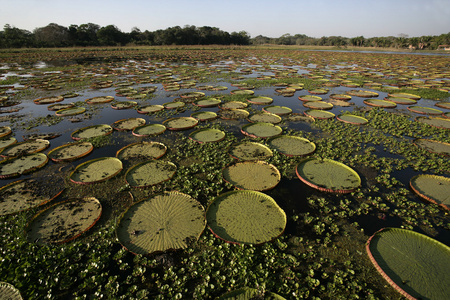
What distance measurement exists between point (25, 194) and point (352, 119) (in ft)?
32.8

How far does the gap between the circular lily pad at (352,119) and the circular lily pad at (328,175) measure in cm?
360

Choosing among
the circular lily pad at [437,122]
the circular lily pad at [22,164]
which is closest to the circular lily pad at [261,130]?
the circular lily pad at [22,164]

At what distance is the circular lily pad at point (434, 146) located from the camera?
17.9 feet

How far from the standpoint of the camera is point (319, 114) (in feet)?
27.2

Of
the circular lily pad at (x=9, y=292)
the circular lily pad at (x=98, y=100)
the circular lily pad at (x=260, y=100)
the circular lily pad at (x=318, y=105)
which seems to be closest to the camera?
the circular lily pad at (x=9, y=292)

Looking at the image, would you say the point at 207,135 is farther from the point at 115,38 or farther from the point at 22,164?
the point at 115,38

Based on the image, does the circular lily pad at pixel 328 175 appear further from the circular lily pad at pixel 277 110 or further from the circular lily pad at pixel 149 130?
the circular lily pad at pixel 149 130

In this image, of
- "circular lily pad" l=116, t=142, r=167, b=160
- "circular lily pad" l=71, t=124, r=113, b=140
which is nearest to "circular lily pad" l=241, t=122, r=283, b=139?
"circular lily pad" l=116, t=142, r=167, b=160

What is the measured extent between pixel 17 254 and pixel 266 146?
523 cm

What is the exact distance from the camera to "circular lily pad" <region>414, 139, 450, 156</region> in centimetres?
546

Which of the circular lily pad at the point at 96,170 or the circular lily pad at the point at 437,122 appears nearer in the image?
the circular lily pad at the point at 96,170

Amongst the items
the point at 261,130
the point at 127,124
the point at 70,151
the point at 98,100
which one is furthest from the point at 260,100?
the point at 98,100

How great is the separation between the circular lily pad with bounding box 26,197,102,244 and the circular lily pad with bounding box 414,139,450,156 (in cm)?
832

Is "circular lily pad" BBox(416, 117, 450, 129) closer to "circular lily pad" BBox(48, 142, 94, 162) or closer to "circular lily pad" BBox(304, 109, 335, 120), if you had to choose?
"circular lily pad" BBox(304, 109, 335, 120)
